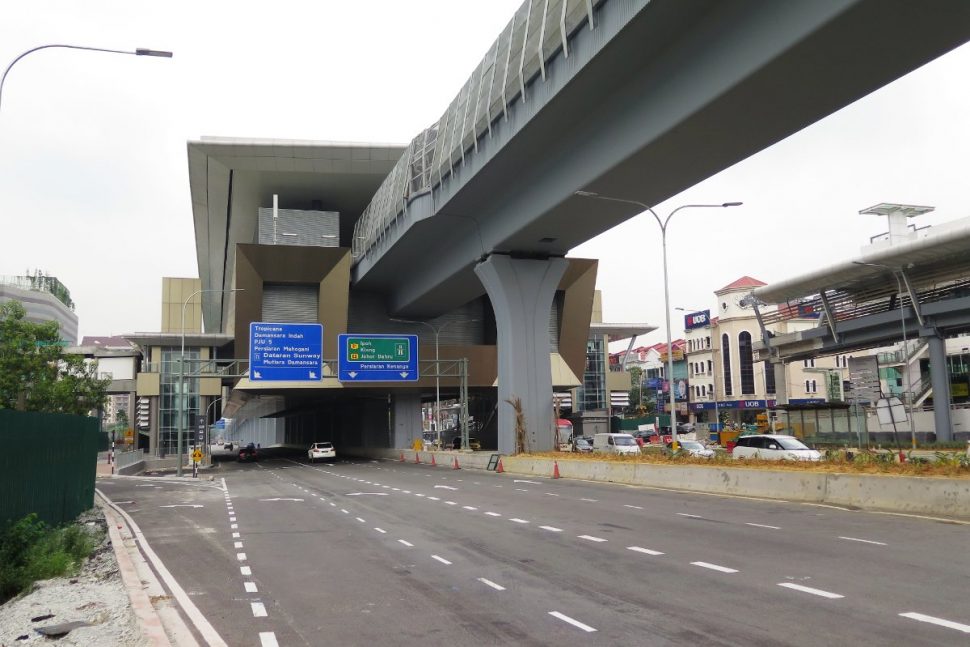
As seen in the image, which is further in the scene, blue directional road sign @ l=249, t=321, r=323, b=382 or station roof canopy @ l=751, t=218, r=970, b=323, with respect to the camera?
station roof canopy @ l=751, t=218, r=970, b=323

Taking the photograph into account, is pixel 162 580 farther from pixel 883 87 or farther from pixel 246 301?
pixel 246 301

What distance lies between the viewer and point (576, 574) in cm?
1076

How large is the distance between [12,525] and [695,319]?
96954 mm

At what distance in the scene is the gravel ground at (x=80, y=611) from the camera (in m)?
7.43

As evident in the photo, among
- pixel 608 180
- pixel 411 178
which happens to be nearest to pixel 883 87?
pixel 608 180

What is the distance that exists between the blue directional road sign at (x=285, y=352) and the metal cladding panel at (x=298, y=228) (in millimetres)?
9085

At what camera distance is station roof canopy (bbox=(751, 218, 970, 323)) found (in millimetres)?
45156

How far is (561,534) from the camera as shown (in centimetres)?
1477

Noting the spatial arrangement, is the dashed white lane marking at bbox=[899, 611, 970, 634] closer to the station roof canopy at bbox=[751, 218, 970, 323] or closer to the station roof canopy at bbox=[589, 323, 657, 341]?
the station roof canopy at bbox=[751, 218, 970, 323]

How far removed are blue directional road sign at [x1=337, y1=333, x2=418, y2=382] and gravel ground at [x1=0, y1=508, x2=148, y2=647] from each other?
33.2m

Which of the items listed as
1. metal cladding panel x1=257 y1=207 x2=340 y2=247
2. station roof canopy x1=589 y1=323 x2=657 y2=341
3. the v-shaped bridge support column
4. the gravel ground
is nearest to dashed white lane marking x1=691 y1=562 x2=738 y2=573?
the gravel ground

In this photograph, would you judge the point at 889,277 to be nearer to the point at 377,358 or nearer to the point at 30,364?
the point at 377,358

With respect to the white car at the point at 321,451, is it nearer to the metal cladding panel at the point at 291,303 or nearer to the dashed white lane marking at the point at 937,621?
the metal cladding panel at the point at 291,303

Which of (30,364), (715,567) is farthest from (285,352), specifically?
(715,567)
